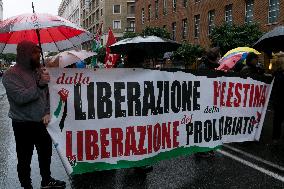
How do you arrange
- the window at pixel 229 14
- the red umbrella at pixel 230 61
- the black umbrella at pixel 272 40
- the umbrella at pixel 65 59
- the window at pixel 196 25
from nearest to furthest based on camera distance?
the umbrella at pixel 65 59 → the black umbrella at pixel 272 40 → the red umbrella at pixel 230 61 → the window at pixel 229 14 → the window at pixel 196 25

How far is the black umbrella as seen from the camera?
8711 mm

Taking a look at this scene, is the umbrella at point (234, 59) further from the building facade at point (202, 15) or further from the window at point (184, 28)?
the window at point (184, 28)

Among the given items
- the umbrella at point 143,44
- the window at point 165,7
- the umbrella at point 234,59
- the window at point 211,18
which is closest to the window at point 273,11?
the window at point 211,18

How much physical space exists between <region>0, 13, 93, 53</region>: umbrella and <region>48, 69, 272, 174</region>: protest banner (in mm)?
563

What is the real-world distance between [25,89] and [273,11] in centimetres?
2173

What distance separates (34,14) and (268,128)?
692 centimetres

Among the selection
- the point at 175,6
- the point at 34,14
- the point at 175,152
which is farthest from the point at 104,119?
the point at 175,6

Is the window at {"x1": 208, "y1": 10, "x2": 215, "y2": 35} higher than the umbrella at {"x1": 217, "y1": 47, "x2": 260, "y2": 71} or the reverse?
higher

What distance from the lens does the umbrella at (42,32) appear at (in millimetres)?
4746

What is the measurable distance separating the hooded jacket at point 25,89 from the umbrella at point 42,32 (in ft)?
0.76

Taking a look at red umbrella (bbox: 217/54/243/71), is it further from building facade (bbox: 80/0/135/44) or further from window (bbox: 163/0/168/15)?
building facade (bbox: 80/0/135/44)

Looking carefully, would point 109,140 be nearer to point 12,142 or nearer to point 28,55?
point 28,55

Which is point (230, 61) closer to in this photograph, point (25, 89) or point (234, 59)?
point (234, 59)

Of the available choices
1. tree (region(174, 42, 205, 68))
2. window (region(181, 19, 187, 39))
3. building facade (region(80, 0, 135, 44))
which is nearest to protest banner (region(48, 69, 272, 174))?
tree (region(174, 42, 205, 68))
